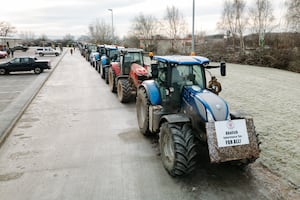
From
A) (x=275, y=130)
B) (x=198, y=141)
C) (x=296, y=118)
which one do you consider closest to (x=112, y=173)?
(x=198, y=141)

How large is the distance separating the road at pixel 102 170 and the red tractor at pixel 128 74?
7.36ft

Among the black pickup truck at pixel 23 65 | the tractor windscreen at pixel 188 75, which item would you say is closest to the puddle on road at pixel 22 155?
the tractor windscreen at pixel 188 75

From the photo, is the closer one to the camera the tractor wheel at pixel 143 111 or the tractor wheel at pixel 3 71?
the tractor wheel at pixel 143 111

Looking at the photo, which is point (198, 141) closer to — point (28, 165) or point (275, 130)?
point (275, 130)

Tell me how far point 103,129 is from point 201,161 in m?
3.63

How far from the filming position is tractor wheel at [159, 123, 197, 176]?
4.92m

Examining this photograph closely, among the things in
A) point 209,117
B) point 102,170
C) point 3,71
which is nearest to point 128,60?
point 102,170

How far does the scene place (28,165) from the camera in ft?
19.7

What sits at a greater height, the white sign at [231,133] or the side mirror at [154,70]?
the side mirror at [154,70]

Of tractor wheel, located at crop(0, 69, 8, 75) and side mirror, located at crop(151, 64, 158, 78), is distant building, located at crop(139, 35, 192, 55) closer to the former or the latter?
tractor wheel, located at crop(0, 69, 8, 75)

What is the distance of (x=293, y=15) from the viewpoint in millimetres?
25250

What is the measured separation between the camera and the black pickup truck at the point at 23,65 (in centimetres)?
2141

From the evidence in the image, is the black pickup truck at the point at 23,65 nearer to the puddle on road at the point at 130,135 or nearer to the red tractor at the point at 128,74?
the red tractor at the point at 128,74

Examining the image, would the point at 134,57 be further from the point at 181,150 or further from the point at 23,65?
the point at 23,65
